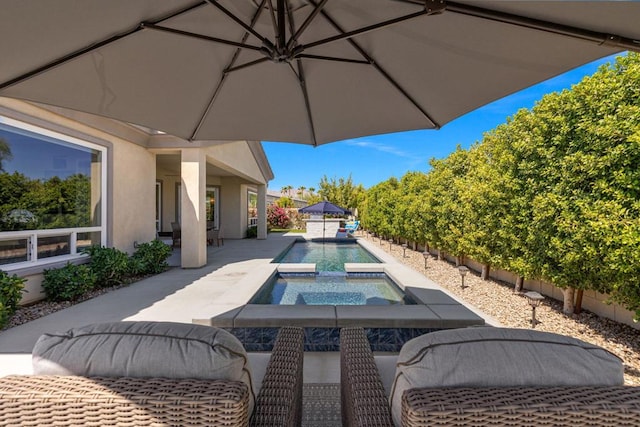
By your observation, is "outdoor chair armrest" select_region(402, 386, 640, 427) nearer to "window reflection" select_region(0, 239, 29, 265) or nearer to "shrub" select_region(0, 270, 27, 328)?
"shrub" select_region(0, 270, 27, 328)

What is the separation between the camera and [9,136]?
574 cm

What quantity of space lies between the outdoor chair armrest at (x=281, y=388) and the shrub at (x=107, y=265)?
654 centimetres

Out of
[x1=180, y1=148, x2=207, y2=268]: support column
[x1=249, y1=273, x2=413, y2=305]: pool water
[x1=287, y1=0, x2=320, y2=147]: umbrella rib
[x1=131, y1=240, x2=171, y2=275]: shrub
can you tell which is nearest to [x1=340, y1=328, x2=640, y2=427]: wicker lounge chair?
[x1=287, y1=0, x2=320, y2=147]: umbrella rib

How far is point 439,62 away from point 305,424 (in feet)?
11.2

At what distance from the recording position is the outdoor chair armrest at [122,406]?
119cm

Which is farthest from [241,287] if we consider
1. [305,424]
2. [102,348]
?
[102,348]

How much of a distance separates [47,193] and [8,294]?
7.67 ft

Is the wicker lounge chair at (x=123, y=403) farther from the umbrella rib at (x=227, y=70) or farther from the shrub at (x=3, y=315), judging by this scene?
the shrub at (x=3, y=315)

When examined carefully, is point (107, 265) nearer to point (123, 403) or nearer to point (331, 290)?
point (331, 290)

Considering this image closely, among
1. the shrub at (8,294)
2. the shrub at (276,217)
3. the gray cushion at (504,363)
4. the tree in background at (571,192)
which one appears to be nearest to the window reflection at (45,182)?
the shrub at (8,294)

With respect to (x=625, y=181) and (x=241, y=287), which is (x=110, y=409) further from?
(x=625, y=181)

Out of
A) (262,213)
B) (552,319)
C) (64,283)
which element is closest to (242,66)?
(64,283)

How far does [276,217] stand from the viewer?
94.0ft

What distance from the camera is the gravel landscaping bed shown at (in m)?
4.16
